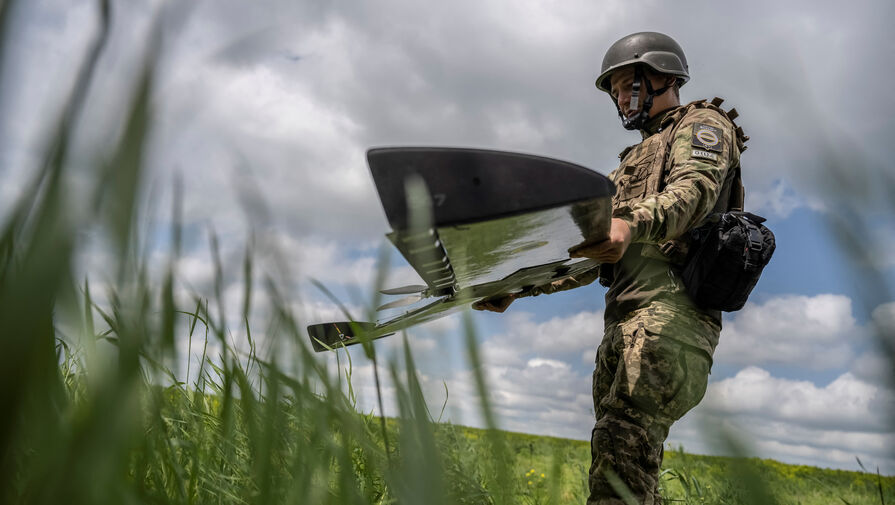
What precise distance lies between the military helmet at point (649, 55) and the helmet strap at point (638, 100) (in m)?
0.07

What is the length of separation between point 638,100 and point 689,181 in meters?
0.95

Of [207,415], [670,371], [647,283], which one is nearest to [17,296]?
[207,415]

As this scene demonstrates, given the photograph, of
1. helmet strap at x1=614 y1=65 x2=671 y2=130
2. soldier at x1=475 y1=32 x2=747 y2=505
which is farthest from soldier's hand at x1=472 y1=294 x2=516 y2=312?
helmet strap at x1=614 y1=65 x2=671 y2=130

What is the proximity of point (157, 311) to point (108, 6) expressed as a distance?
0.88 ft

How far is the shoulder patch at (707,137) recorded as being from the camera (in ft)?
8.07

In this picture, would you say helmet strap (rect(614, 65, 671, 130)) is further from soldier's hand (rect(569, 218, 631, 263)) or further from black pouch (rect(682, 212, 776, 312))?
soldier's hand (rect(569, 218, 631, 263))

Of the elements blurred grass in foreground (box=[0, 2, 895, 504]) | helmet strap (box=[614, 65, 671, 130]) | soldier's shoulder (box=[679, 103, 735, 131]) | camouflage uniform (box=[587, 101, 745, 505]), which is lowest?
blurred grass in foreground (box=[0, 2, 895, 504])

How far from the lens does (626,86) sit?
10.9 feet

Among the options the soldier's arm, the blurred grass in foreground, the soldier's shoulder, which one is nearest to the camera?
the blurred grass in foreground

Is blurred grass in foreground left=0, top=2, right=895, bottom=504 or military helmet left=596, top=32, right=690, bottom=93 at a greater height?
military helmet left=596, top=32, right=690, bottom=93

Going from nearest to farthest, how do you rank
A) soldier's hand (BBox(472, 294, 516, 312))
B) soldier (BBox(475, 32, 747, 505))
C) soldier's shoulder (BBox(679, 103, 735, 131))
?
soldier (BBox(475, 32, 747, 505)) → soldier's shoulder (BBox(679, 103, 735, 131)) → soldier's hand (BBox(472, 294, 516, 312))

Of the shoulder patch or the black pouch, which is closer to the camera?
the black pouch

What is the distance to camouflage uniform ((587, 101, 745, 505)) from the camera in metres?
2.30

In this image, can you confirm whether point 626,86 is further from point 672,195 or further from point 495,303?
point 495,303
